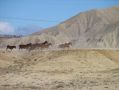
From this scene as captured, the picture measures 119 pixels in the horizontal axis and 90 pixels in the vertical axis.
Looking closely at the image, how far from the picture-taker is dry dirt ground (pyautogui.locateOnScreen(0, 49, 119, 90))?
107ft

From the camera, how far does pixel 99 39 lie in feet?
468

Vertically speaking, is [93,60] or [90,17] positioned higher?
[90,17]

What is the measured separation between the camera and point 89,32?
16112 centimetres

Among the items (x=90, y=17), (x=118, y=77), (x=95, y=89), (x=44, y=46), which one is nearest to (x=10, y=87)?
(x=95, y=89)

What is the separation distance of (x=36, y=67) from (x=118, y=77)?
56.5 ft

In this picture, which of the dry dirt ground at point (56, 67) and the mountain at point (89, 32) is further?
the mountain at point (89, 32)

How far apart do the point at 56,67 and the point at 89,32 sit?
116 m

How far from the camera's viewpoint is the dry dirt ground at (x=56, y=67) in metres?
32.5

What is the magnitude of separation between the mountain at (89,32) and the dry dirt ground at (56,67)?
74563 mm

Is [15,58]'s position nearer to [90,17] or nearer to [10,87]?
[10,87]

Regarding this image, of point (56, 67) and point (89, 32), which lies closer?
point (56, 67)

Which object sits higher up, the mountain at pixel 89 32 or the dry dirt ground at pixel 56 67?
the mountain at pixel 89 32

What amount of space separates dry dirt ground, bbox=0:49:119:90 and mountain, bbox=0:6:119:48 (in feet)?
245

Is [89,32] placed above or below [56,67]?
above
